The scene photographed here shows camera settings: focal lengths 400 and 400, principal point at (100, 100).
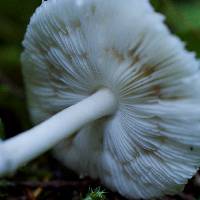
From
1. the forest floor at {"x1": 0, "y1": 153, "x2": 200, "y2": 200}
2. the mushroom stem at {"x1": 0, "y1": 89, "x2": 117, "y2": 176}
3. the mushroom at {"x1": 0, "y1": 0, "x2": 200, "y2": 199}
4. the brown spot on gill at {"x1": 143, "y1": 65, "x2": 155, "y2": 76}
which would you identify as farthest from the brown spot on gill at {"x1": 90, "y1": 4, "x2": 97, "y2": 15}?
the forest floor at {"x1": 0, "y1": 153, "x2": 200, "y2": 200}

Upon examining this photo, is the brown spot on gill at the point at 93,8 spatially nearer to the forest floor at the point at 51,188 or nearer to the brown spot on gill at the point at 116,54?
the brown spot on gill at the point at 116,54

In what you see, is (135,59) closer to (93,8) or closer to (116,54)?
(116,54)

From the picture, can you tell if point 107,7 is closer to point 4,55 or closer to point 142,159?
point 142,159

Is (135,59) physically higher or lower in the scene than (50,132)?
higher

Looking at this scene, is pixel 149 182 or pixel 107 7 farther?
pixel 149 182

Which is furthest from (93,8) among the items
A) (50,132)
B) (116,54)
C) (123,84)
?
(50,132)

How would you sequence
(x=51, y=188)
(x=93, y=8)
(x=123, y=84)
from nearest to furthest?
(x=93, y=8)
(x=123, y=84)
(x=51, y=188)

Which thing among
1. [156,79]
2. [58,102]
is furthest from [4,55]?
[156,79]

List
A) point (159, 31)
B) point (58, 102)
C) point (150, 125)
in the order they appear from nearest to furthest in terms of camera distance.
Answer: point (159, 31), point (150, 125), point (58, 102)
